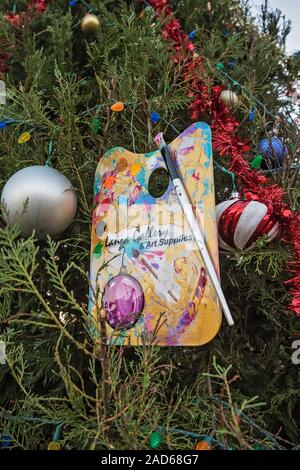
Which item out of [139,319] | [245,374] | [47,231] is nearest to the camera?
[139,319]

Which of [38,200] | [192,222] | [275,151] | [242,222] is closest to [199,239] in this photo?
[192,222]

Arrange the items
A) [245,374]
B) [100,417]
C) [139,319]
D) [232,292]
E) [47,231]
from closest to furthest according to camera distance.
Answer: [100,417] < [139,319] < [47,231] < [245,374] < [232,292]

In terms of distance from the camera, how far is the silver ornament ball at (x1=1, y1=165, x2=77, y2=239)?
95 centimetres

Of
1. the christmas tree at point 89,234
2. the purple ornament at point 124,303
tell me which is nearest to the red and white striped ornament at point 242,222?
the christmas tree at point 89,234

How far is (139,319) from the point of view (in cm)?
88

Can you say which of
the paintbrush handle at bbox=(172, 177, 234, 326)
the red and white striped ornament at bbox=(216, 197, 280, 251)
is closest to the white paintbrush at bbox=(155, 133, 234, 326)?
the paintbrush handle at bbox=(172, 177, 234, 326)

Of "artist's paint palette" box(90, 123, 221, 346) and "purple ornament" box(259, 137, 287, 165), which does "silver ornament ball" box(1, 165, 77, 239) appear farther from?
"purple ornament" box(259, 137, 287, 165)

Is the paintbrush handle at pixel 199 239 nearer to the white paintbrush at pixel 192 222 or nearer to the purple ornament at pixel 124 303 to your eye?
the white paintbrush at pixel 192 222

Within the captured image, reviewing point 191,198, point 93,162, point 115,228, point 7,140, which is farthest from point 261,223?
point 7,140

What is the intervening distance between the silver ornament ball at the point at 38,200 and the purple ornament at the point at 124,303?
8.5 inches

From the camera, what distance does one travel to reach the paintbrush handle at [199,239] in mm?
830

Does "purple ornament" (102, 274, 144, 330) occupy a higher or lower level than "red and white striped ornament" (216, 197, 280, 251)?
lower

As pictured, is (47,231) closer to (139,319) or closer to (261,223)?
(139,319)

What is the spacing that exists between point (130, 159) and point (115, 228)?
0.17 metres
